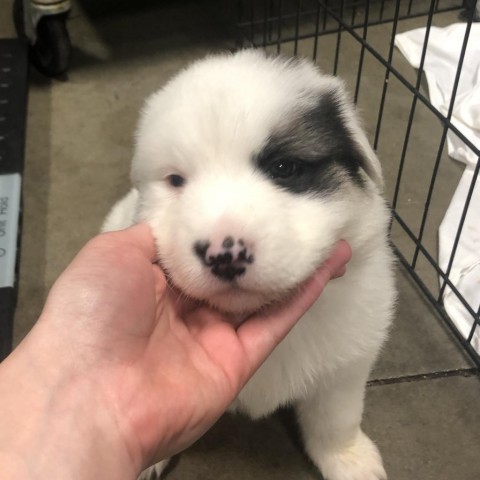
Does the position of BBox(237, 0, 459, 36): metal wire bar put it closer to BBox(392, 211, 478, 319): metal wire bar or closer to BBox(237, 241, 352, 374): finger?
BBox(392, 211, 478, 319): metal wire bar

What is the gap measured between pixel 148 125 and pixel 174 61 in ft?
6.84

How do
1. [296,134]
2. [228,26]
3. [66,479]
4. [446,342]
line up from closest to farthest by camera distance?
[66,479]
[296,134]
[446,342]
[228,26]

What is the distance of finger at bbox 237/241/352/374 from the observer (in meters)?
1.27

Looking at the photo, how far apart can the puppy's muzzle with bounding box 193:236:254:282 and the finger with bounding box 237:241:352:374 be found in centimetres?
18

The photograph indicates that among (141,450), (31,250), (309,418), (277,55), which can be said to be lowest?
(31,250)

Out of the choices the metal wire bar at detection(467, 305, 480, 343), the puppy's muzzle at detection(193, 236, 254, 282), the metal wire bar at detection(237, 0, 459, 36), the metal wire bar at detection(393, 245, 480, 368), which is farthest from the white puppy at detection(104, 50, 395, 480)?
the metal wire bar at detection(237, 0, 459, 36)

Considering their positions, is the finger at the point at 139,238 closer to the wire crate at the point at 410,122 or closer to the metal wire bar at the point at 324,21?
the wire crate at the point at 410,122

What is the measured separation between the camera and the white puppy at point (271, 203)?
1149 millimetres

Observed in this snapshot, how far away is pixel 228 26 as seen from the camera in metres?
3.60

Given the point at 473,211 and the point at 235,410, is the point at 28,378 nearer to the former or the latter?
the point at 235,410

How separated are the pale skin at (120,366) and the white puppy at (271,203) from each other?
67mm

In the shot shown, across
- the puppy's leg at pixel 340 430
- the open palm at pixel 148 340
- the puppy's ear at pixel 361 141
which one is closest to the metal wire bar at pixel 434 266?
the puppy's leg at pixel 340 430


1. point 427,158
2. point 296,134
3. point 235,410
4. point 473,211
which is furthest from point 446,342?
point 296,134

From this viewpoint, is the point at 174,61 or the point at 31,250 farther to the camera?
the point at 174,61
